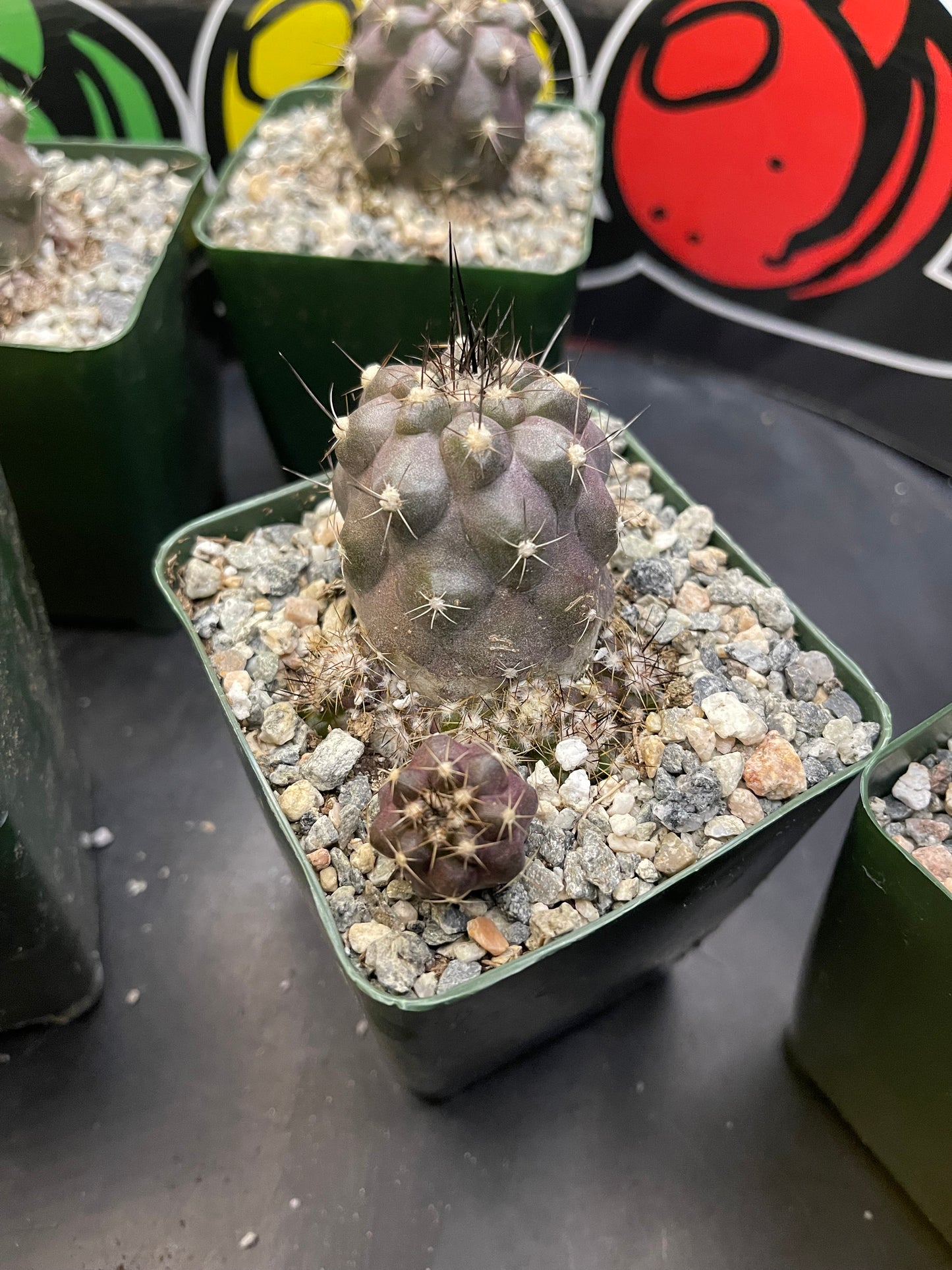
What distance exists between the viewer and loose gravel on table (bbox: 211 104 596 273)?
1334 millimetres

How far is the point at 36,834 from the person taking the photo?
958 millimetres

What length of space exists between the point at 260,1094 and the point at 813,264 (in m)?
1.49

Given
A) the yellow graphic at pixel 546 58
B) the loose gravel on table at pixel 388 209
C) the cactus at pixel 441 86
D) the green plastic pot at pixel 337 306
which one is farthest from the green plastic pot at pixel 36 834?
the yellow graphic at pixel 546 58

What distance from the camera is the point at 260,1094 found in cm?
109

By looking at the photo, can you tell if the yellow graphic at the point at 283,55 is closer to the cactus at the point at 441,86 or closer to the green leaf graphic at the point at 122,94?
the green leaf graphic at the point at 122,94

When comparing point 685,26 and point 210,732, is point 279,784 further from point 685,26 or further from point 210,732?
point 685,26

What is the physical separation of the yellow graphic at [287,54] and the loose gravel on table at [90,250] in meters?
0.23

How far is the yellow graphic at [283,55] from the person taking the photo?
5.17 ft

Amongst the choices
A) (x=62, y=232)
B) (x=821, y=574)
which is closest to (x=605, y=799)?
(x=821, y=574)

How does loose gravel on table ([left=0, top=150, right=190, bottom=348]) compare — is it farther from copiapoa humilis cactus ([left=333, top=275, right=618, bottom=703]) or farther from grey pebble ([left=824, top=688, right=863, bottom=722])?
grey pebble ([left=824, top=688, right=863, bottom=722])

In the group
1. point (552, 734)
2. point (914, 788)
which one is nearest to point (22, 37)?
point (552, 734)

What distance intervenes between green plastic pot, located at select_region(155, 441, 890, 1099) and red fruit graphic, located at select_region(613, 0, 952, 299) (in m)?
0.67

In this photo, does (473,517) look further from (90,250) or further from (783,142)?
(783,142)

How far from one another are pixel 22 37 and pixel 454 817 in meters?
1.57
